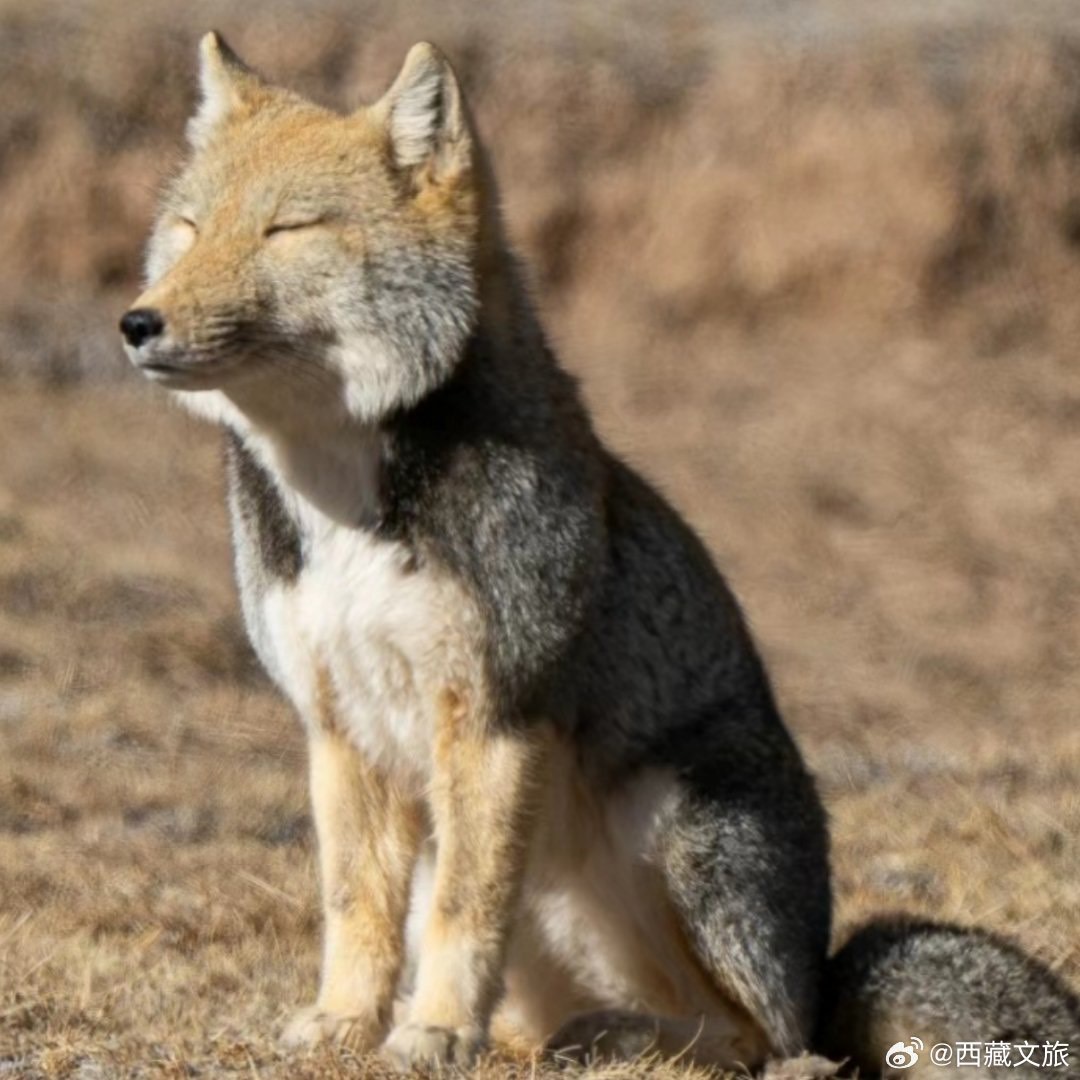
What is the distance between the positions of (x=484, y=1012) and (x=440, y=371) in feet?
5.50

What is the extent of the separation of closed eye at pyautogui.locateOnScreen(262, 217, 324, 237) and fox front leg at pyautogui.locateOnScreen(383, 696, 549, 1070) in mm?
1298

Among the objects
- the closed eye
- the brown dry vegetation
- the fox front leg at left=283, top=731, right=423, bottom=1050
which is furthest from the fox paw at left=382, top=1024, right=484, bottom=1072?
the brown dry vegetation

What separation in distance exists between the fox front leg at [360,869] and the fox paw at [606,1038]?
1.60 ft

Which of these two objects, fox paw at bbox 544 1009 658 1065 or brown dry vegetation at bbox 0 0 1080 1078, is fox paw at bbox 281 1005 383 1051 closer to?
fox paw at bbox 544 1009 658 1065

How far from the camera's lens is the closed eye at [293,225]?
6.39m

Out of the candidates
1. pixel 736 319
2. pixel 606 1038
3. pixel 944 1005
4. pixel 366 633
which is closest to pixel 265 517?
pixel 366 633

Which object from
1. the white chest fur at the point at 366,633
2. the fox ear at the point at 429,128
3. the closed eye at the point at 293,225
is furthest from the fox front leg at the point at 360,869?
the fox ear at the point at 429,128

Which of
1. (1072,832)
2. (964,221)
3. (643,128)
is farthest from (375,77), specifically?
(1072,832)

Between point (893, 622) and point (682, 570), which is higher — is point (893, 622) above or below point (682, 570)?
below

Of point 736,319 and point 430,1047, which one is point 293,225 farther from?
point 736,319

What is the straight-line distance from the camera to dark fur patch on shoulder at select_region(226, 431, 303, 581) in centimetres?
651

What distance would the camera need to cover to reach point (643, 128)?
18.3 m

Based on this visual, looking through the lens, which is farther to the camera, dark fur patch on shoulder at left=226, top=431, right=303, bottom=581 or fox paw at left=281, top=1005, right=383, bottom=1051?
dark fur patch on shoulder at left=226, top=431, right=303, bottom=581

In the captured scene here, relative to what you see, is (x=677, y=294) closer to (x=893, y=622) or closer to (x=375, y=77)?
(x=375, y=77)
